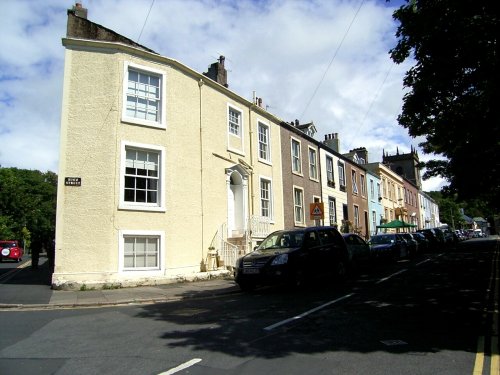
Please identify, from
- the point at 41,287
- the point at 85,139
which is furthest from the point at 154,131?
the point at 41,287

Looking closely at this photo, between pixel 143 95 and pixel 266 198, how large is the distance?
8411 millimetres

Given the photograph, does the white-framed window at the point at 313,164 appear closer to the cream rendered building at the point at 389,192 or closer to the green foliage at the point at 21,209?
the cream rendered building at the point at 389,192

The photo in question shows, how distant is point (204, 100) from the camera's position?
17531 mm

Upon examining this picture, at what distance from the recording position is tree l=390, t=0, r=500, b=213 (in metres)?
7.82

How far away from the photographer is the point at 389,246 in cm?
2067

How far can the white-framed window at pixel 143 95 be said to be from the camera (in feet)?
48.6

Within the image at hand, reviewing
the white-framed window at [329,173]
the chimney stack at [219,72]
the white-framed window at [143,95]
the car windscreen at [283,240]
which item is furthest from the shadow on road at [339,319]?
the white-framed window at [329,173]

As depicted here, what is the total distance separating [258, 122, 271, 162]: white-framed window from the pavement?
Answer: 29.0 ft

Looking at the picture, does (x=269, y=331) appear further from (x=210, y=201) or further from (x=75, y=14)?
(x=75, y=14)

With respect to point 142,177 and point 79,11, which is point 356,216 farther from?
point 79,11

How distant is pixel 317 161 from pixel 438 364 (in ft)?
74.6

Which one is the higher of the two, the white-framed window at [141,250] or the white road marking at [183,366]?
the white-framed window at [141,250]

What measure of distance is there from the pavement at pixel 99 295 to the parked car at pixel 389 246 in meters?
9.05

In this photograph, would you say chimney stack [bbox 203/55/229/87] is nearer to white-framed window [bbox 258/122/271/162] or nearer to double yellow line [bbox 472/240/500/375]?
white-framed window [bbox 258/122/271/162]
